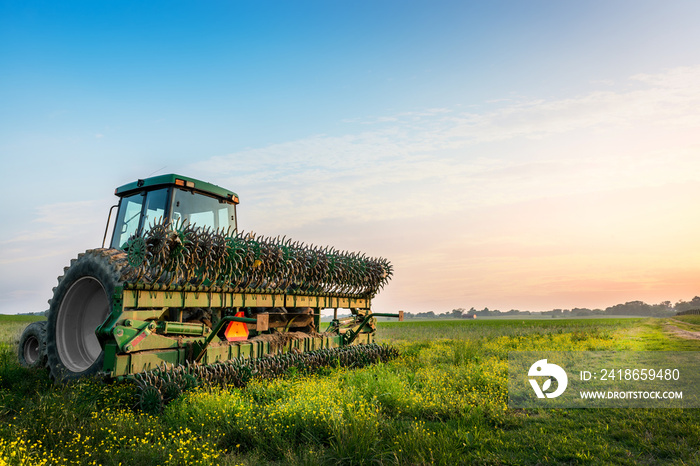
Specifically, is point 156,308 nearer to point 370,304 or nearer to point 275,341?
point 275,341

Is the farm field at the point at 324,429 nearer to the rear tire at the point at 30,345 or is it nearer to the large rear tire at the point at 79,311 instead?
the large rear tire at the point at 79,311

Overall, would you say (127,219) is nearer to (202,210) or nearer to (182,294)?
(202,210)

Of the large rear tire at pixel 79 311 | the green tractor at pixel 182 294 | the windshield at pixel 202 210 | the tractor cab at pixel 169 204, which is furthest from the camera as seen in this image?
the windshield at pixel 202 210

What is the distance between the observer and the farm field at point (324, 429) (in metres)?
5.00

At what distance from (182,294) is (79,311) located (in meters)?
2.13

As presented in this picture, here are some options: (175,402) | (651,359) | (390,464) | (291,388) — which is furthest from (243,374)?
(651,359)

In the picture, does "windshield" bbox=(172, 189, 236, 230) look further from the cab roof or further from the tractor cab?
the cab roof

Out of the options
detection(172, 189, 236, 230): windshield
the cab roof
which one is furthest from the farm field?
the cab roof

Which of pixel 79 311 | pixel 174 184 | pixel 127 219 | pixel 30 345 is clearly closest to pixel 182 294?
pixel 79 311

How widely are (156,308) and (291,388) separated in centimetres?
247

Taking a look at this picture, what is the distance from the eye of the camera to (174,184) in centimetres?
923

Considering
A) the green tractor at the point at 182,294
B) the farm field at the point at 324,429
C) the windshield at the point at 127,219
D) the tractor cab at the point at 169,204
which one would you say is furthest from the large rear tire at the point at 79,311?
the windshield at the point at 127,219

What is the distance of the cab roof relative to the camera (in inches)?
364

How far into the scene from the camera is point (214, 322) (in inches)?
336
